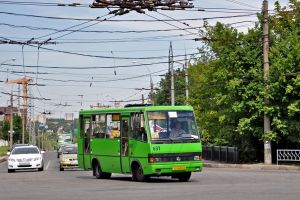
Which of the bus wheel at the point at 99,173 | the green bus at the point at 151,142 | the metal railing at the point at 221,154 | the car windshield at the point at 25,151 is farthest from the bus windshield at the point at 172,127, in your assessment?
the metal railing at the point at 221,154

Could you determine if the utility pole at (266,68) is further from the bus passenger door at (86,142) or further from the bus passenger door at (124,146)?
the bus passenger door at (124,146)

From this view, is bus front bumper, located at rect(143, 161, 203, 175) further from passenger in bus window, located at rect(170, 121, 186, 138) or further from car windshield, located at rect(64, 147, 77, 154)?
car windshield, located at rect(64, 147, 77, 154)

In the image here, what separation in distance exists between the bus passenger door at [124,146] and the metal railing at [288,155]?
13.9m

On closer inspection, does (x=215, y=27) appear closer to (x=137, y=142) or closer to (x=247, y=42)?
(x=247, y=42)

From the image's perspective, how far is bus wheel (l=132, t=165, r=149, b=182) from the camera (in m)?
24.4

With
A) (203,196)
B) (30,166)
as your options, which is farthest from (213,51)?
(203,196)

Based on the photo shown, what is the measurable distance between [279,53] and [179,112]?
15.3 metres

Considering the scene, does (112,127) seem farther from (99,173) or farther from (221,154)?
(221,154)

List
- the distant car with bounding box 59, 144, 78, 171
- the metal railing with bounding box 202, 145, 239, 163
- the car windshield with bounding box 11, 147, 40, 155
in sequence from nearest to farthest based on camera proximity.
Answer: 1. the car windshield with bounding box 11, 147, 40, 155
2. the distant car with bounding box 59, 144, 78, 171
3. the metal railing with bounding box 202, 145, 239, 163

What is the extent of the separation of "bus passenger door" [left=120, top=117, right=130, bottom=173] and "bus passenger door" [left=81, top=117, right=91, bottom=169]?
11.0 feet

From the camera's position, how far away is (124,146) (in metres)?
25.6

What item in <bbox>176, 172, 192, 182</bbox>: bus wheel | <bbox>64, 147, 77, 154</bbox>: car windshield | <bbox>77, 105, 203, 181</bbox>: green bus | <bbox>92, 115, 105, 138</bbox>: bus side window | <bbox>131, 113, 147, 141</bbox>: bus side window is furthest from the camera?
<bbox>64, 147, 77, 154</bbox>: car windshield

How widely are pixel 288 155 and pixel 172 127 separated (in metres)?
15.2

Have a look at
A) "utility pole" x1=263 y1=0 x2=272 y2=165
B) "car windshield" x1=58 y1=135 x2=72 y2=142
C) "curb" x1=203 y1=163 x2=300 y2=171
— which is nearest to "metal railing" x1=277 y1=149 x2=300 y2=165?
"utility pole" x1=263 y1=0 x2=272 y2=165
